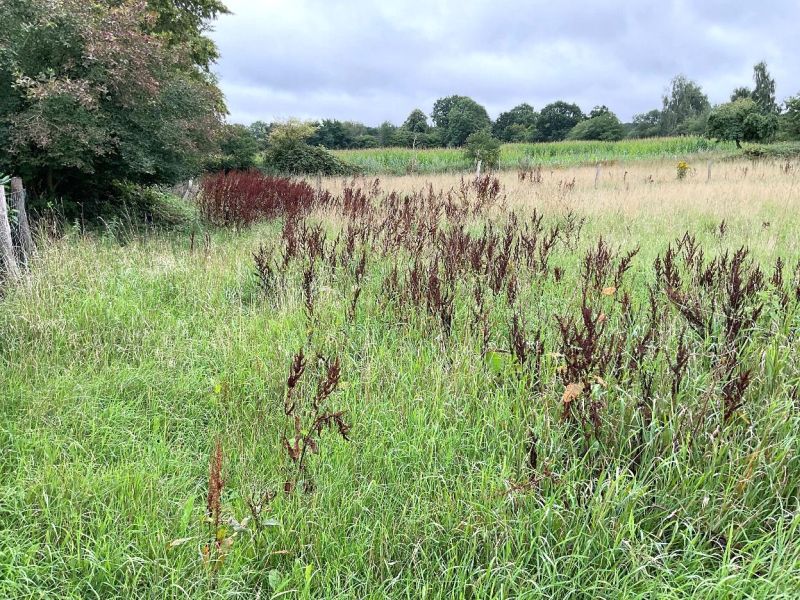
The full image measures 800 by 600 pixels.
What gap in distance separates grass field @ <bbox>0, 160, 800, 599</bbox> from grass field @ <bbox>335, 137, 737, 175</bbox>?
2390 centimetres

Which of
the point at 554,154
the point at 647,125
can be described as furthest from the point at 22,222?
the point at 647,125

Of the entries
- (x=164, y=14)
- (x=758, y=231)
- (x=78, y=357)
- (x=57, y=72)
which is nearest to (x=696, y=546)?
(x=78, y=357)

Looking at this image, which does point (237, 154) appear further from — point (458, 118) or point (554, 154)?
point (458, 118)

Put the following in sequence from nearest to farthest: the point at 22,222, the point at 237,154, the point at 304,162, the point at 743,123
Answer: the point at 22,222 < the point at 237,154 < the point at 304,162 < the point at 743,123

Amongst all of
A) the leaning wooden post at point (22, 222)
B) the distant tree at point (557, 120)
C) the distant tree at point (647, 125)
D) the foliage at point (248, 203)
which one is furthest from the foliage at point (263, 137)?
the distant tree at point (647, 125)

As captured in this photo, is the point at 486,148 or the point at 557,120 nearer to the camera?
the point at 486,148

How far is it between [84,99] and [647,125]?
89.2 metres

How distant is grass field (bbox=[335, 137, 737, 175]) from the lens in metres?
27.7

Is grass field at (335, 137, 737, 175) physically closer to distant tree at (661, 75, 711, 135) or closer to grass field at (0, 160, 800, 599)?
grass field at (0, 160, 800, 599)

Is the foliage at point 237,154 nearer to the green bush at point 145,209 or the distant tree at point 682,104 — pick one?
the green bush at point 145,209

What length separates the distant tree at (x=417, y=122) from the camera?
180ft

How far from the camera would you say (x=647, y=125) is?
8012cm

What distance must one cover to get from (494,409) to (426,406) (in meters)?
0.35

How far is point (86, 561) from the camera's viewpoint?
1.72 m
